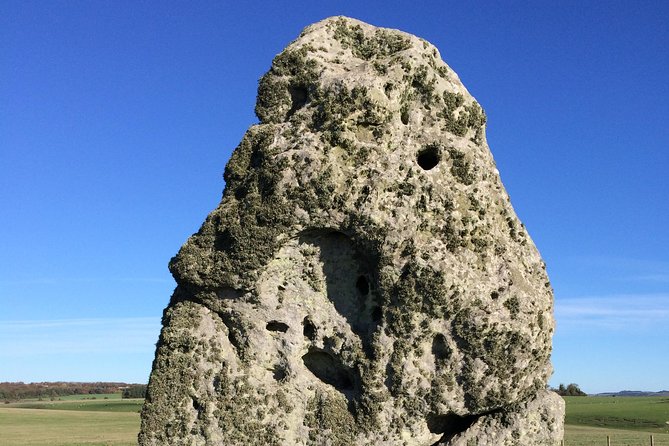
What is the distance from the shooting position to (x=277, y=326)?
37.8 feet

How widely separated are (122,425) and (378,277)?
47.3m

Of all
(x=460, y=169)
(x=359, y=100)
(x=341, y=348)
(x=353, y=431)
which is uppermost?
(x=359, y=100)

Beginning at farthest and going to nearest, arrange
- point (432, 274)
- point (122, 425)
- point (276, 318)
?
point (122, 425)
point (276, 318)
point (432, 274)

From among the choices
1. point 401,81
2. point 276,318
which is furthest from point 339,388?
point 401,81

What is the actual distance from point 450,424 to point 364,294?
2760 mm

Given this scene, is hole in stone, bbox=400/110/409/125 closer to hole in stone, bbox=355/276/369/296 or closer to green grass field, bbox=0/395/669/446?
hole in stone, bbox=355/276/369/296

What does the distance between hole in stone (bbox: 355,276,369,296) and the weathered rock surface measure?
0.13ft

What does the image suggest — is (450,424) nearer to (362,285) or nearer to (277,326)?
(362,285)

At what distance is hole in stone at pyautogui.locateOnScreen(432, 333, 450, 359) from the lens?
35.9 feet

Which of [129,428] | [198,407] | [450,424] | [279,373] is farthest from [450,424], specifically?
[129,428]

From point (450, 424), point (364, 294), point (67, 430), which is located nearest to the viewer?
point (364, 294)

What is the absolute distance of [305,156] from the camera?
11.1 metres

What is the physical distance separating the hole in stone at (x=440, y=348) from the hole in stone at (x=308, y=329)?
2012 millimetres

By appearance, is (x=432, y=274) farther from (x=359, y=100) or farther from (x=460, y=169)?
(x=359, y=100)
